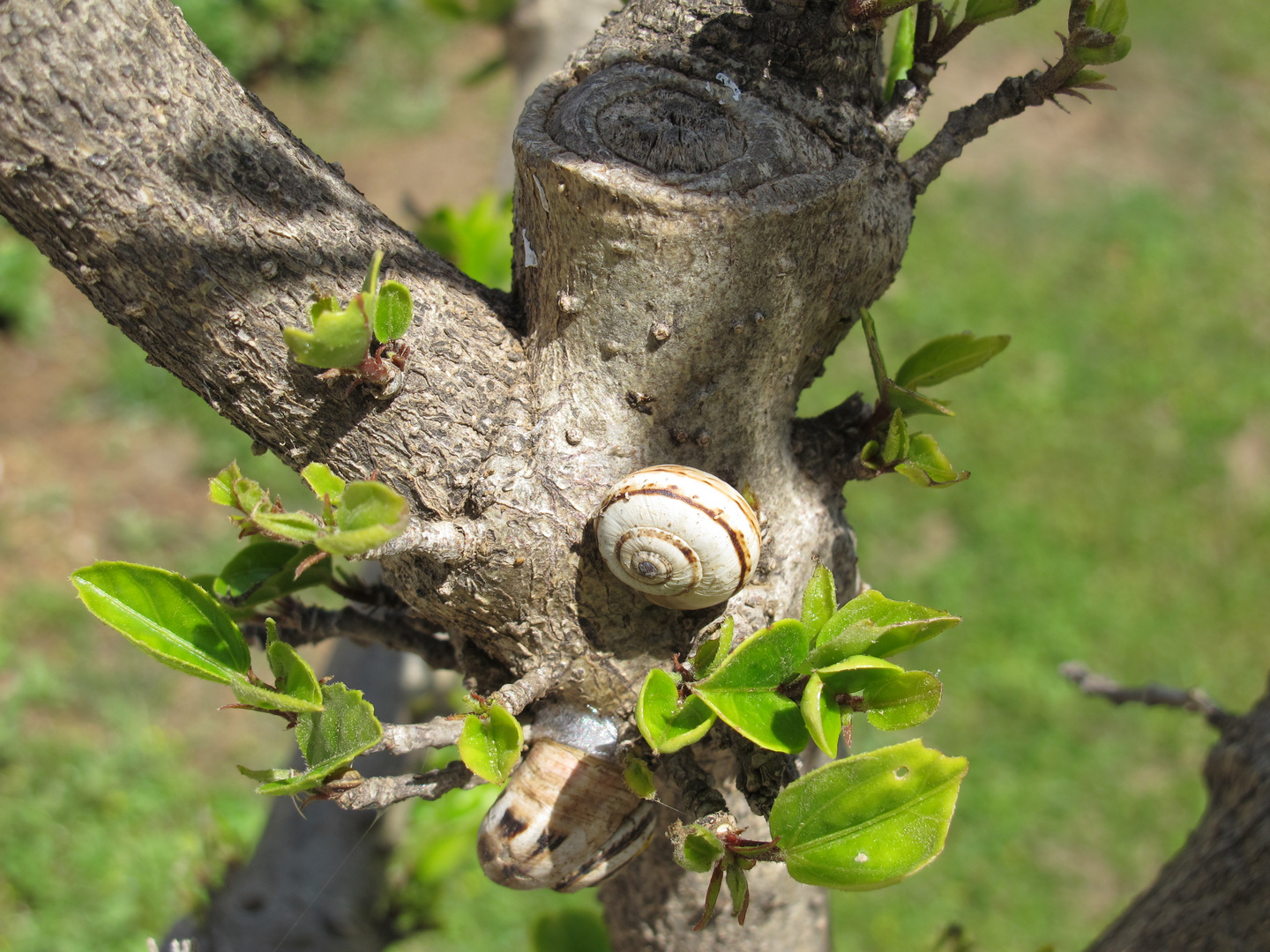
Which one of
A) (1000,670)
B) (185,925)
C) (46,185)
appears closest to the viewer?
(46,185)

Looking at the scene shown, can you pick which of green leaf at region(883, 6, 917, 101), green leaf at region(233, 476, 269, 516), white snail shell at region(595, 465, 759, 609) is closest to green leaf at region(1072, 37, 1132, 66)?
green leaf at region(883, 6, 917, 101)

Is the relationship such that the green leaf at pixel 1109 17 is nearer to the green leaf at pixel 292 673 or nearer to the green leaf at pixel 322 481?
the green leaf at pixel 322 481

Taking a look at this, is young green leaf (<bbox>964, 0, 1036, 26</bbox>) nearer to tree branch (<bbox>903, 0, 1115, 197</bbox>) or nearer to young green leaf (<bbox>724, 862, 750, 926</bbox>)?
tree branch (<bbox>903, 0, 1115, 197</bbox>)

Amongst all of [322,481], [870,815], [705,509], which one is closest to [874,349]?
[705,509]

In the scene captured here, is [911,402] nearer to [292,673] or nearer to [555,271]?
[555,271]

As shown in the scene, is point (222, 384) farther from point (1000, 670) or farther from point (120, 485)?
point (120, 485)

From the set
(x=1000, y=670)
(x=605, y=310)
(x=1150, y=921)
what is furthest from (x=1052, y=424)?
(x=605, y=310)
